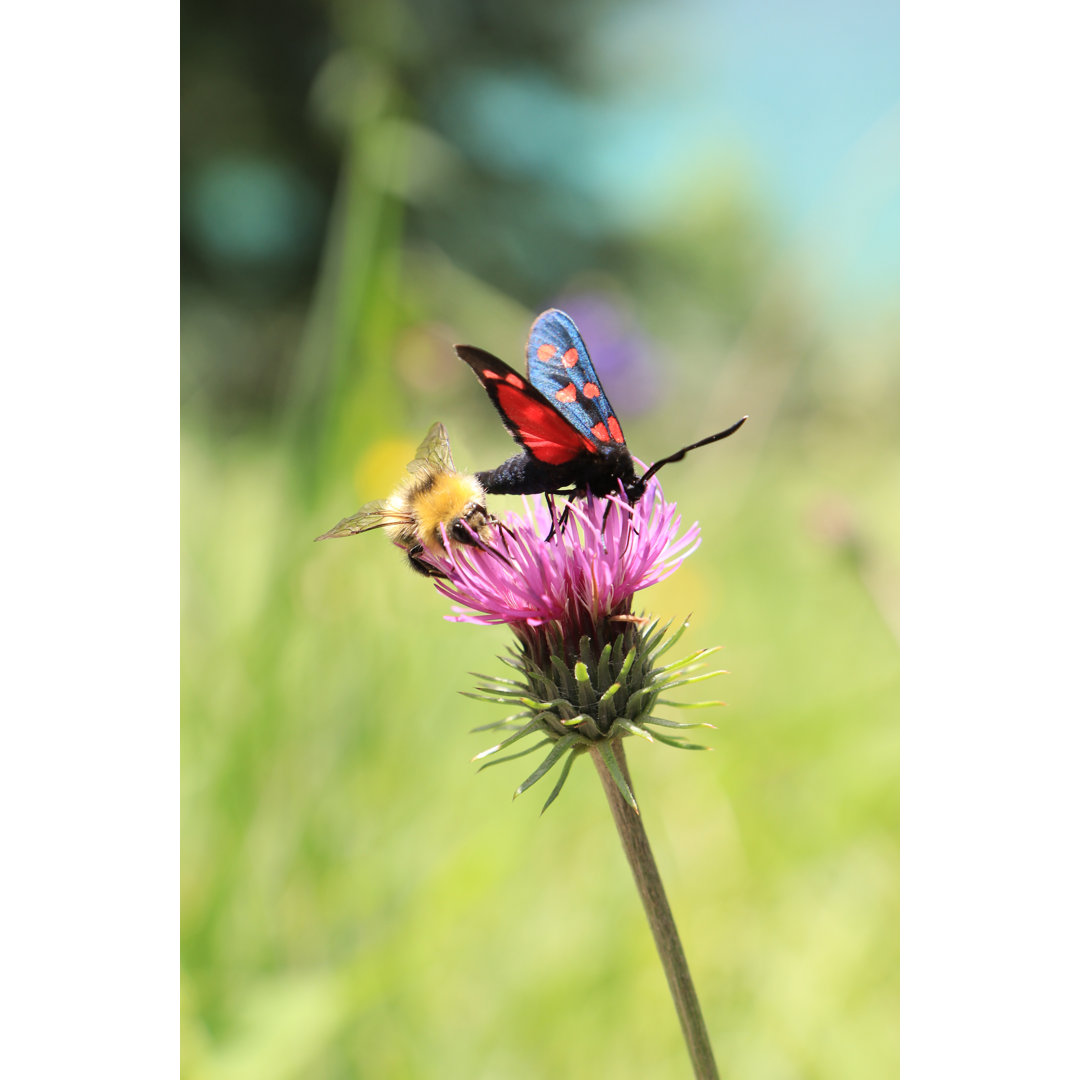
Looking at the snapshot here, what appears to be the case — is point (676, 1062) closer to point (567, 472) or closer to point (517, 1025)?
point (517, 1025)

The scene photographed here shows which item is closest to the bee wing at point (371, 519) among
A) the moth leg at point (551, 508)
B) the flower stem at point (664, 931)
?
the moth leg at point (551, 508)

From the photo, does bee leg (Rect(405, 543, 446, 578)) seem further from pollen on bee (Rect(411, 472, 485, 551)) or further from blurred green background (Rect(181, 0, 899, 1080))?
blurred green background (Rect(181, 0, 899, 1080))

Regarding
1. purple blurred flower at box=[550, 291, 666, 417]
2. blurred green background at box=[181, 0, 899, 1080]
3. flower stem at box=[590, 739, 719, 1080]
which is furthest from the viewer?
purple blurred flower at box=[550, 291, 666, 417]

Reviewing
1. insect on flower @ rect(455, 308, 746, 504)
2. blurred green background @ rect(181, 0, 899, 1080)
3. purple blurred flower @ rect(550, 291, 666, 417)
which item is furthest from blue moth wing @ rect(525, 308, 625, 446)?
purple blurred flower @ rect(550, 291, 666, 417)

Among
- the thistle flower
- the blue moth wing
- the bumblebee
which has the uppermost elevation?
the blue moth wing

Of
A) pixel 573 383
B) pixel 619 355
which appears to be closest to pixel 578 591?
pixel 573 383

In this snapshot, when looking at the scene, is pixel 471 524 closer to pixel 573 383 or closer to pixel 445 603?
pixel 573 383

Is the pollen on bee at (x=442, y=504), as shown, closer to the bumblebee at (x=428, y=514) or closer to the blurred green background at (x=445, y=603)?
the bumblebee at (x=428, y=514)
